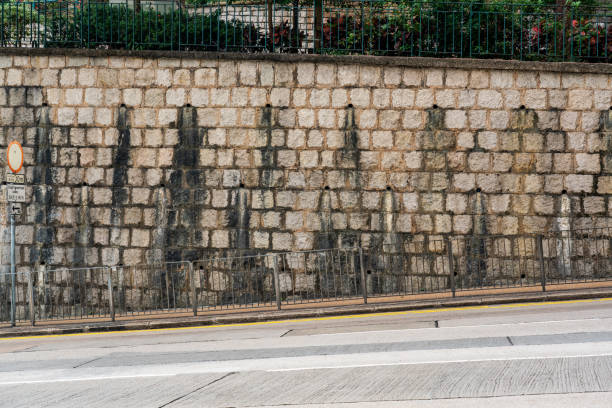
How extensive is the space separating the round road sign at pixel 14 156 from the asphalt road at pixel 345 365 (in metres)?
4.04

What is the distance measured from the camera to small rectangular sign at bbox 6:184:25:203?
14.4 metres

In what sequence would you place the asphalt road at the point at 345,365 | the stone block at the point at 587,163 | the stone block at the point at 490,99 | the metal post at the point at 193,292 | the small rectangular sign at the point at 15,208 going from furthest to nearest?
the stone block at the point at 490,99, the stone block at the point at 587,163, the small rectangular sign at the point at 15,208, the metal post at the point at 193,292, the asphalt road at the point at 345,365

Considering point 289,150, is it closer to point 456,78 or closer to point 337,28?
point 337,28

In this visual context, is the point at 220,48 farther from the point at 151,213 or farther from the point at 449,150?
the point at 449,150

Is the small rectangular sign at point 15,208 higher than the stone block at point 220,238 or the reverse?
higher

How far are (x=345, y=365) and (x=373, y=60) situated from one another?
841cm

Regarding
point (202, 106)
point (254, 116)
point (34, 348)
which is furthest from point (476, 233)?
point (34, 348)

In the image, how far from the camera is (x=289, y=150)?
15.3 m

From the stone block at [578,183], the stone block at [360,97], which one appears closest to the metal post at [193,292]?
the stone block at [360,97]

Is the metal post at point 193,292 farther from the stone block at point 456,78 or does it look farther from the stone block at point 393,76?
the stone block at point 456,78

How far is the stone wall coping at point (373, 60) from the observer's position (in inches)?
587

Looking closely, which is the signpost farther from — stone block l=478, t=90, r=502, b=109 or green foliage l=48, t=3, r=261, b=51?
stone block l=478, t=90, r=502, b=109

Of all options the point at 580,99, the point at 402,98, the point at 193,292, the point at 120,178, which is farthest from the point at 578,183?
the point at 120,178

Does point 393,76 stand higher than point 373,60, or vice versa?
point 373,60
